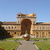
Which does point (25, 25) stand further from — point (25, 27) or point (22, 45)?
point (22, 45)

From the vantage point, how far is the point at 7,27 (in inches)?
2714

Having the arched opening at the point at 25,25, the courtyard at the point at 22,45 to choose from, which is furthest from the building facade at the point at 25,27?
the courtyard at the point at 22,45

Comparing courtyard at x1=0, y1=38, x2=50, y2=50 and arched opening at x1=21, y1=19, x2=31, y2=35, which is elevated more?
courtyard at x1=0, y1=38, x2=50, y2=50

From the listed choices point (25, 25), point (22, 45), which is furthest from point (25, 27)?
point (22, 45)

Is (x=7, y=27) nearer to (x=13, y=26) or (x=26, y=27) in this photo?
(x=13, y=26)

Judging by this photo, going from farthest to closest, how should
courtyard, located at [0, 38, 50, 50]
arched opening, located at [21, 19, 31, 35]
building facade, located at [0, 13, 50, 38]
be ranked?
arched opening, located at [21, 19, 31, 35], building facade, located at [0, 13, 50, 38], courtyard, located at [0, 38, 50, 50]

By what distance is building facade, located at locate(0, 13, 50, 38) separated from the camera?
222 feet

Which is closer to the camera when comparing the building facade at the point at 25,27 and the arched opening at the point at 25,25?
the building facade at the point at 25,27

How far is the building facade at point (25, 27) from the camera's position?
67812mm

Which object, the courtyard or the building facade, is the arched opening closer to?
the building facade

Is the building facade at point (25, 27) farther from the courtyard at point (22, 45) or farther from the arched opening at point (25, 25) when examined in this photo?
the courtyard at point (22, 45)

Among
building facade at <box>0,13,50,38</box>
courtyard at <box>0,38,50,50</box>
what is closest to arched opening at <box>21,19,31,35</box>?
→ building facade at <box>0,13,50,38</box>

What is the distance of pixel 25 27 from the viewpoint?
68875 millimetres

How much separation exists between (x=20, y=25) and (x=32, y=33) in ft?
21.8
